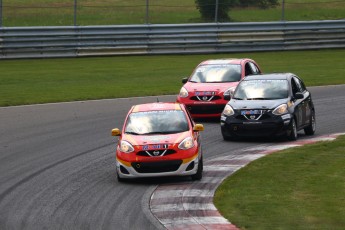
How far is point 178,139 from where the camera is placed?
16.8 metres

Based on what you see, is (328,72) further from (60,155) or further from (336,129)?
(60,155)

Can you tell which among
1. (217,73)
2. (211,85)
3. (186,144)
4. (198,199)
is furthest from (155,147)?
(217,73)

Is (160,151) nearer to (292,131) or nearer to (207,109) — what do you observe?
(292,131)

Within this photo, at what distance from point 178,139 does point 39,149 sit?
4.84 meters

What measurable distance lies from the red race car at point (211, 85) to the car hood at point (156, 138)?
7693 millimetres

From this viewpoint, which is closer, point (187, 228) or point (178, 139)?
point (187, 228)

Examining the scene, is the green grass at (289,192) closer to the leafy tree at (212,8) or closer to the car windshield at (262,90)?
the car windshield at (262,90)

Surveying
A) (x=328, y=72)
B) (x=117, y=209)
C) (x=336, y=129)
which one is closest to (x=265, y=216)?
(x=117, y=209)

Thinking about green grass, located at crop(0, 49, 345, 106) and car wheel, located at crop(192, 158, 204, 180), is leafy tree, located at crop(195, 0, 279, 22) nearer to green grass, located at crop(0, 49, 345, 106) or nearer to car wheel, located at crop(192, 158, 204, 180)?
green grass, located at crop(0, 49, 345, 106)

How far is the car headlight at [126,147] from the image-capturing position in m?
16.7

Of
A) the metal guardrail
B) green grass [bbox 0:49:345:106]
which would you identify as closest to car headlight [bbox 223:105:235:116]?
green grass [bbox 0:49:345:106]

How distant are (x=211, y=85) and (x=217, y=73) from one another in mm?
895

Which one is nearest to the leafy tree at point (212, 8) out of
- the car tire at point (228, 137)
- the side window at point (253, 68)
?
the side window at point (253, 68)

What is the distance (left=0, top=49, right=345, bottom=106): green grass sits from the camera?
3034 cm
